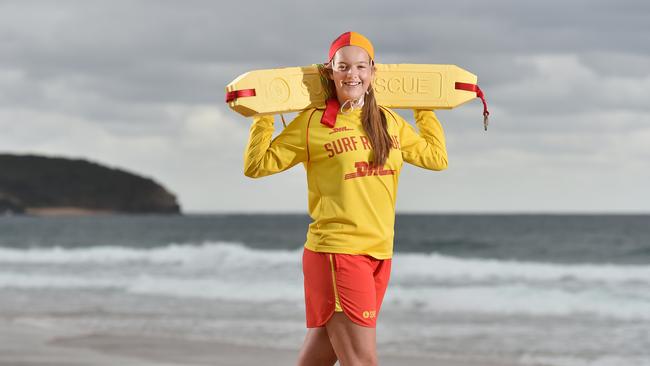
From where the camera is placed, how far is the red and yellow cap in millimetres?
3281

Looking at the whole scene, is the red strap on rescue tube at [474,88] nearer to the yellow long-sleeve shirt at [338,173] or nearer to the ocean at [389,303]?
the yellow long-sleeve shirt at [338,173]

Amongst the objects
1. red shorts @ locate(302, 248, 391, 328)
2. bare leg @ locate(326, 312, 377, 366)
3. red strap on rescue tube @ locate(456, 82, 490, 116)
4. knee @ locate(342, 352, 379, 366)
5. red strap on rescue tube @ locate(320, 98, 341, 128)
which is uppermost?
red strap on rescue tube @ locate(456, 82, 490, 116)

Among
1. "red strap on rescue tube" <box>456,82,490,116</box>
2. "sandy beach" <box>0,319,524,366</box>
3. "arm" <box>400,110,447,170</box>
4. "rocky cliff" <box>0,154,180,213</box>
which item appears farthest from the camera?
"rocky cliff" <box>0,154,180,213</box>

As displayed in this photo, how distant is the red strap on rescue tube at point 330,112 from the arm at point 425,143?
0.30 meters

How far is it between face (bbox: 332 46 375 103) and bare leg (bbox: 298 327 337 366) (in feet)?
3.02

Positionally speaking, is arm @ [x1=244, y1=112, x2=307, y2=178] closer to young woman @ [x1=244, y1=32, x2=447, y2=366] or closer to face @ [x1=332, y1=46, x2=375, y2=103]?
young woman @ [x1=244, y1=32, x2=447, y2=366]

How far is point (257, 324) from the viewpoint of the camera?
8.41 m

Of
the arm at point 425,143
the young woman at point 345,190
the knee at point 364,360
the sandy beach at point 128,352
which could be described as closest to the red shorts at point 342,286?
the young woman at point 345,190

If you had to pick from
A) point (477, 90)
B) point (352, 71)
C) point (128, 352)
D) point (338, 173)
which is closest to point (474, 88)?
point (477, 90)

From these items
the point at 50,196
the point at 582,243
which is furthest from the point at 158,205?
the point at 582,243

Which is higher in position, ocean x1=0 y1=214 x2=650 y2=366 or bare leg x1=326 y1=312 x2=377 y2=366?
bare leg x1=326 y1=312 x2=377 y2=366

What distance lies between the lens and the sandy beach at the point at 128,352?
21.3 feet

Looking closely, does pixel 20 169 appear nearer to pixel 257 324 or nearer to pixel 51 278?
pixel 51 278

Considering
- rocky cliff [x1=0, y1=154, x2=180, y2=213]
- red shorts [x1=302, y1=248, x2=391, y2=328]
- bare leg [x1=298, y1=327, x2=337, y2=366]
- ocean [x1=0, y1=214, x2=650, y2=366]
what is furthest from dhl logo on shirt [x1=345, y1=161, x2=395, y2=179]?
rocky cliff [x1=0, y1=154, x2=180, y2=213]
